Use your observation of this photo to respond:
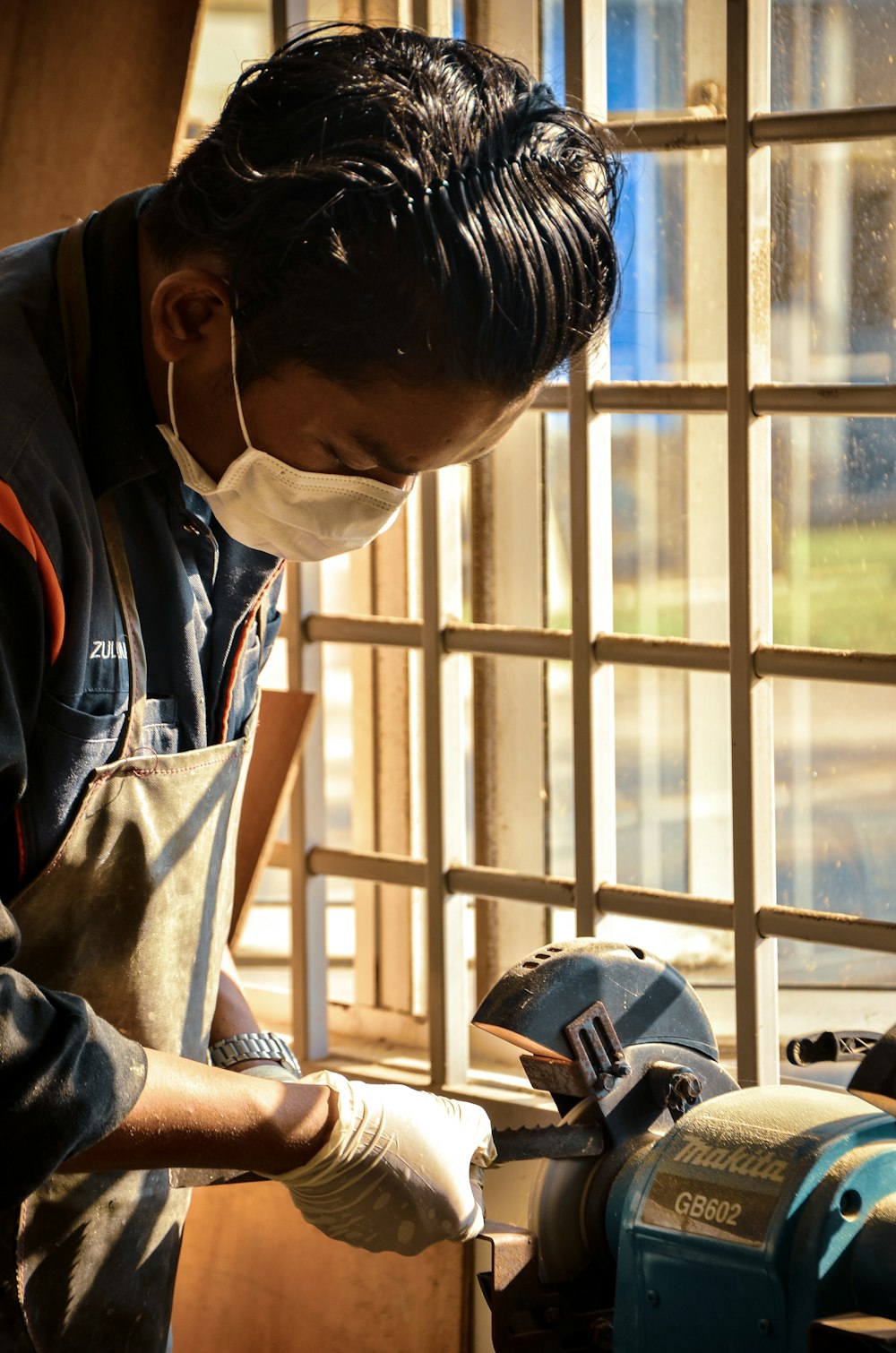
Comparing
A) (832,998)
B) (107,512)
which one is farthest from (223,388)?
(832,998)

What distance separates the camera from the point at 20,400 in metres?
1.22

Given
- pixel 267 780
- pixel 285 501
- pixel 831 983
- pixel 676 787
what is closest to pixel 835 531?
pixel 676 787

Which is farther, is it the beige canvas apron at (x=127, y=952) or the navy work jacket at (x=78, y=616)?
the beige canvas apron at (x=127, y=952)

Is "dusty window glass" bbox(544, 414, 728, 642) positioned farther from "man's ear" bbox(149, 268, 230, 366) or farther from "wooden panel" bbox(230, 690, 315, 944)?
"man's ear" bbox(149, 268, 230, 366)

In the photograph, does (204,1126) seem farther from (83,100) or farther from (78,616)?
(83,100)

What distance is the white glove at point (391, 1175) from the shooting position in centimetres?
130

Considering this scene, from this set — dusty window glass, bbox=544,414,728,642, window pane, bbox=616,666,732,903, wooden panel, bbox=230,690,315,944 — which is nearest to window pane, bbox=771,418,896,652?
dusty window glass, bbox=544,414,728,642

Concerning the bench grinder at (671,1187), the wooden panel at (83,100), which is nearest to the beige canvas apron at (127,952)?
the bench grinder at (671,1187)

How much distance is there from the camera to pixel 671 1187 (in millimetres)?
1168

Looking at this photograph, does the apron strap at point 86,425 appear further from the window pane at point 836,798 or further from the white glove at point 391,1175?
the window pane at point 836,798

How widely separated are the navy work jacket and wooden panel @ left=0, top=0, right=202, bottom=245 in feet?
2.85

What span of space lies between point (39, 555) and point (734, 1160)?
2.33 ft

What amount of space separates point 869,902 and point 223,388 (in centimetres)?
146

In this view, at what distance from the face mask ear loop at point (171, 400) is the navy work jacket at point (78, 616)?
2cm
